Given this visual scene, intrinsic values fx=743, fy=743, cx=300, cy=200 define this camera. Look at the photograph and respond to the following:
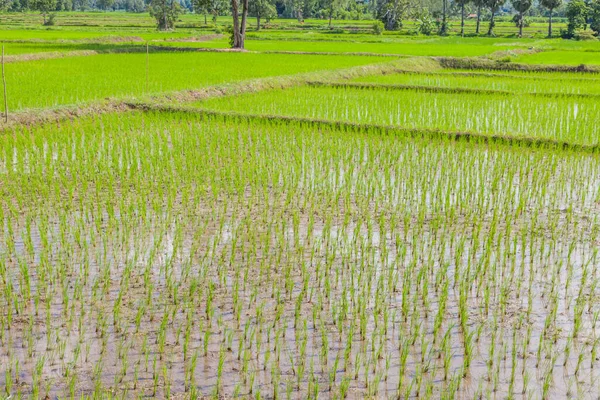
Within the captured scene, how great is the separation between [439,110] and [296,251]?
249 inches

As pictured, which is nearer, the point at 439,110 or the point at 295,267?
the point at 295,267

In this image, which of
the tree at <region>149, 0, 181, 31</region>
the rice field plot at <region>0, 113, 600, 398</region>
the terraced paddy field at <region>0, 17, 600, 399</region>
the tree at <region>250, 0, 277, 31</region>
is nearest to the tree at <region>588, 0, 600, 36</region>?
the tree at <region>250, 0, 277, 31</region>

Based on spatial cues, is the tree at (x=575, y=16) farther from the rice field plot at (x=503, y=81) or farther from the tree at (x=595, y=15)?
the rice field plot at (x=503, y=81)

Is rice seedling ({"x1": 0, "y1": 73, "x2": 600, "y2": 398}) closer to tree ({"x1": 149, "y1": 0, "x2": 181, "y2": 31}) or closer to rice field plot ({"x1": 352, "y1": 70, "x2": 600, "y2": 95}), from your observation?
rice field plot ({"x1": 352, "y1": 70, "x2": 600, "y2": 95})

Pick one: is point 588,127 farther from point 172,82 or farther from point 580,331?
point 172,82

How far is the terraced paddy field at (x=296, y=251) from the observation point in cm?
325

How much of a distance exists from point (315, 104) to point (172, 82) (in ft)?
11.1

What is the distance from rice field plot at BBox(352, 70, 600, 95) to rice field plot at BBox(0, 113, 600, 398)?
19.7 ft

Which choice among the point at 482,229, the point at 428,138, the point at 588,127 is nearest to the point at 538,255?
the point at 482,229

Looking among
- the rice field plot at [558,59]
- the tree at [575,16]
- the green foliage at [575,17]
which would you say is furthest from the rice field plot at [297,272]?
the tree at [575,16]

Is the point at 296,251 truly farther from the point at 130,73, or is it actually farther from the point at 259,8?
the point at 259,8

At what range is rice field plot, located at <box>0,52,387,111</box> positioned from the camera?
11180 millimetres

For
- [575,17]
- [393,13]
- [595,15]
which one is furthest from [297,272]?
[393,13]

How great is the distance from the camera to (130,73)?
1487 centimetres
